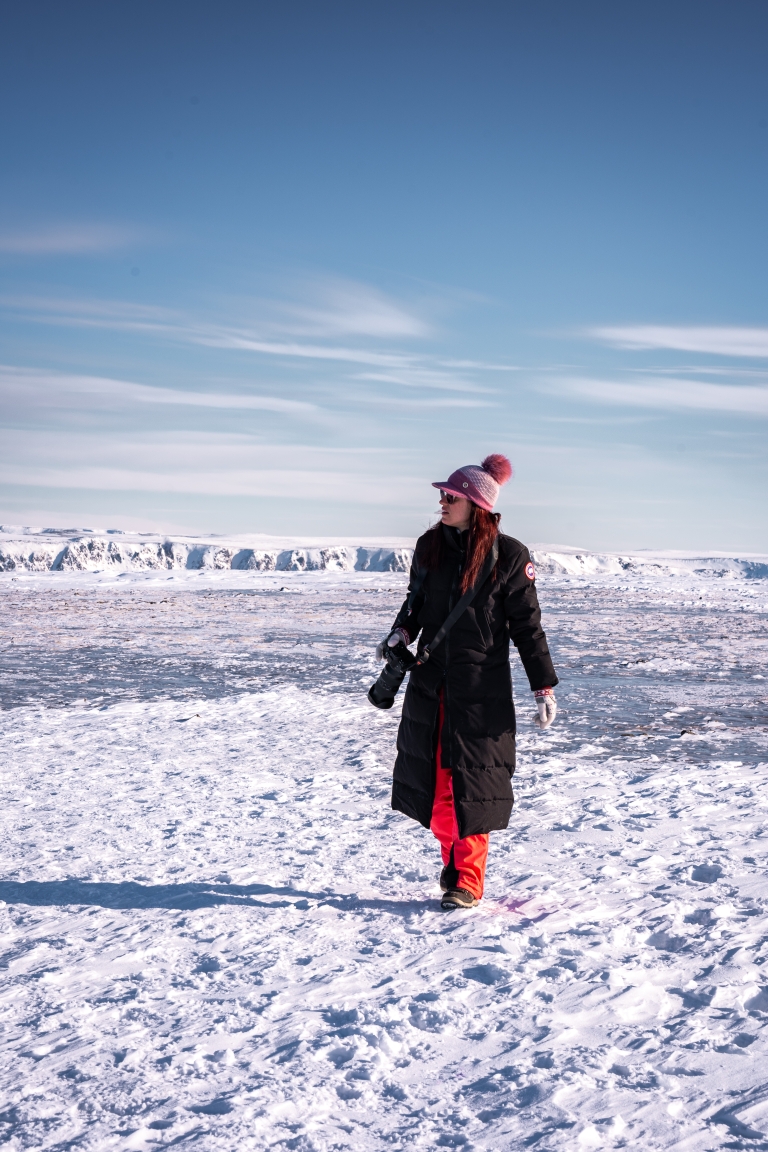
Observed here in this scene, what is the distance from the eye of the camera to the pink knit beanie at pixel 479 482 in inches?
143

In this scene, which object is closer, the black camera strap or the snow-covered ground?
the snow-covered ground

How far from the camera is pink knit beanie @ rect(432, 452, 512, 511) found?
3.64 meters

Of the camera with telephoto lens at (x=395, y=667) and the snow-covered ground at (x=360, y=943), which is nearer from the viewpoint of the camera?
the snow-covered ground at (x=360, y=943)

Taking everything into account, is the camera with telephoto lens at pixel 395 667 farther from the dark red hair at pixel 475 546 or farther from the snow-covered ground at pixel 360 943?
the snow-covered ground at pixel 360 943

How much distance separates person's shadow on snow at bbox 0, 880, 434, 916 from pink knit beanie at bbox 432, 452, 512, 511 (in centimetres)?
170

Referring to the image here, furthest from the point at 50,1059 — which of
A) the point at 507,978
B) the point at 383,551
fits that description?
the point at 383,551

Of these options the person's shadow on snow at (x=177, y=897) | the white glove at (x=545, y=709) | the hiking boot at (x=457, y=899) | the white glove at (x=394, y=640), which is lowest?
the person's shadow on snow at (x=177, y=897)

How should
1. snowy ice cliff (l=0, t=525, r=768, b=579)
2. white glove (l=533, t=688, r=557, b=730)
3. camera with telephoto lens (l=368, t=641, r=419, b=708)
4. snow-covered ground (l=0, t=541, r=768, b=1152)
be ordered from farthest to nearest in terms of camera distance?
snowy ice cliff (l=0, t=525, r=768, b=579) → camera with telephoto lens (l=368, t=641, r=419, b=708) → white glove (l=533, t=688, r=557, b=730) → snow-covered ground (l=0, t=541, r=768, b=1152)

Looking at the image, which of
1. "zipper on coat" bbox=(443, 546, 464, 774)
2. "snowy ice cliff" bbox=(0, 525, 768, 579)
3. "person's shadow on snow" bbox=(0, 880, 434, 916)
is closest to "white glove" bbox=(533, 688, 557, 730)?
"zipper on coat" bbox=(443, 546, 464, 774)

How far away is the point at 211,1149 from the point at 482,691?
1951 millimetres

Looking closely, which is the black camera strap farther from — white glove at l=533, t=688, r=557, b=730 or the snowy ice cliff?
the snowy ice cliff

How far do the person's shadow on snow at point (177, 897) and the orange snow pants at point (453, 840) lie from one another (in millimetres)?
213

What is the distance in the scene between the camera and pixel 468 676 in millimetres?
3678

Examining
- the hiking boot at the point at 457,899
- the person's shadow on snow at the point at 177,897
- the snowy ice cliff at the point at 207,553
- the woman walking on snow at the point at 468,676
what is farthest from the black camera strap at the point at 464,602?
the snowy ice cliff at the point at 207,553
